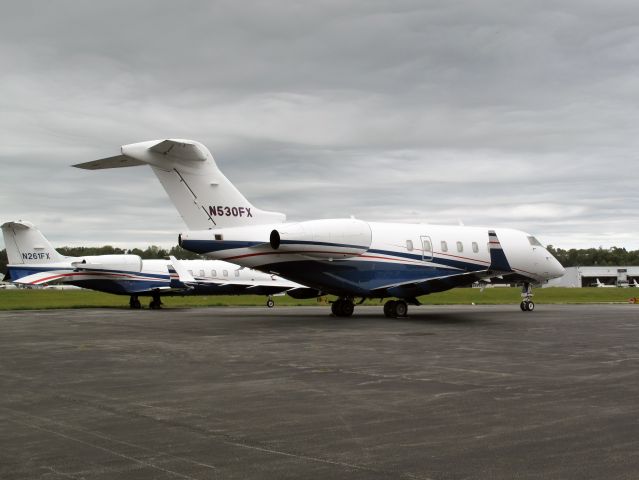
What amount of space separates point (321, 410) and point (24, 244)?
38.1 m

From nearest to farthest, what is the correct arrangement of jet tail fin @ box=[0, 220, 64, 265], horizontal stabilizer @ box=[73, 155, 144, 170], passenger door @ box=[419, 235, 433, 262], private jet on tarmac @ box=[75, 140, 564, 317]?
horizontal stabilizer @ box=[73, 155, 144, 170] → private jet on tarmac @ box=[75, 140, 564, 317] → passenger door @ box=[419, 235, 433, 262] → jet tail fin @ box=[0, 220, 64, 265]

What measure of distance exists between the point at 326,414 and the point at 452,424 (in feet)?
4.78

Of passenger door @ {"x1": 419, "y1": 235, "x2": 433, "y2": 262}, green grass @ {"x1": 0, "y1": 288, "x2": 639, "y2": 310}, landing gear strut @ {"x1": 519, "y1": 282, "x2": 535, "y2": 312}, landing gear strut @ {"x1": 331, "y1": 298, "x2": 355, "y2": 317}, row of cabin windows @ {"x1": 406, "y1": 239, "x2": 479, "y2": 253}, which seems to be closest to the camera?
row of cabin windows @ {"x1": 406, "y1": 239, "x2": 479, "y2": 253}

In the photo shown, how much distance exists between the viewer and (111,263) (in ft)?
139

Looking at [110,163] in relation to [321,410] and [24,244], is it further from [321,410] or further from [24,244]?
[24,244]

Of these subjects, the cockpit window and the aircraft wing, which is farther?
the cockpit window

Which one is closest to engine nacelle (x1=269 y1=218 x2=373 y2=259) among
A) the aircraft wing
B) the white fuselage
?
the white fuselage

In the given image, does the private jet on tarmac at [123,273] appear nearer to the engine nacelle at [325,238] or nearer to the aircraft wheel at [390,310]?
the aircraft wheel at [390,310]

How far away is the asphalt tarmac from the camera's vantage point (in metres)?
5.63

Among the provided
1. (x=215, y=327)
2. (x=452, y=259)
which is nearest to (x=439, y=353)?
(x=215, y=327)

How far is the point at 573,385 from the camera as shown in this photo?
9.74m

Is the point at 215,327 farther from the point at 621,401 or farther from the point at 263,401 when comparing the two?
the point at 621,401

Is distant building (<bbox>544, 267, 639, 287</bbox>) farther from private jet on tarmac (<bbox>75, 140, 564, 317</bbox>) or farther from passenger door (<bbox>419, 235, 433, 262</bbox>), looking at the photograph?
passenger door (<bbox>419, 235, 433, 262</bbox>)

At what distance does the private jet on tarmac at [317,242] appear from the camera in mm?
22500
